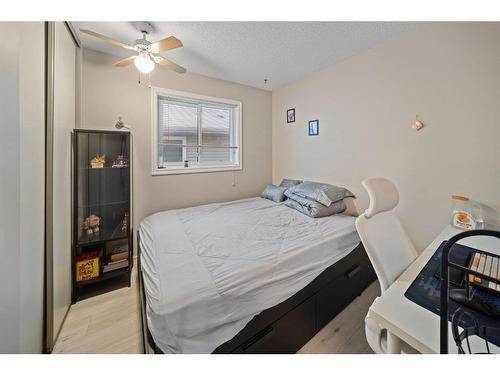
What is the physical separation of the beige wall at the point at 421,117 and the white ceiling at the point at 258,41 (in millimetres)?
272

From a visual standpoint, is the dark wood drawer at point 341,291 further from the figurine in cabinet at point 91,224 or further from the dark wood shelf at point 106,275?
the figurine in cabinet at point 91,224

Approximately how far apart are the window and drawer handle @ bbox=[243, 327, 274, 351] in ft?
7.18

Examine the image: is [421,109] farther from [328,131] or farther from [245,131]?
[245,131]

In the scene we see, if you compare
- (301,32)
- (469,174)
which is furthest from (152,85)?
(469,174)

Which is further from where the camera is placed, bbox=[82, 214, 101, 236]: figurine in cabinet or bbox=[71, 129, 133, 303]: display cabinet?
bbox=[82, 214, 101, 236]: figurine in cabinet

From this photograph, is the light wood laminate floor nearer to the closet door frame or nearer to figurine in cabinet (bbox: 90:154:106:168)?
the closet door frame

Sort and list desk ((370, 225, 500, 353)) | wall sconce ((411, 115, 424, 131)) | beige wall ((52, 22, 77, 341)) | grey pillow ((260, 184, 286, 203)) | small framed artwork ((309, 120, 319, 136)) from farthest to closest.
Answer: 1. grey pillow ((260, 184, 286, 203))
2. small framed artwork ((309, 120, 319, 136))
3. wall sconce ((411, 115, 424, 131))
4. beige wall ((52, 22, 77, 341))
5. desk ((370, 225, 500, 353))

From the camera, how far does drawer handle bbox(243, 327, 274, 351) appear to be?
42.1 inches

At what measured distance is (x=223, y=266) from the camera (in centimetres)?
121

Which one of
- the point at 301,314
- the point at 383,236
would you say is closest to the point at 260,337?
the point at 301,314

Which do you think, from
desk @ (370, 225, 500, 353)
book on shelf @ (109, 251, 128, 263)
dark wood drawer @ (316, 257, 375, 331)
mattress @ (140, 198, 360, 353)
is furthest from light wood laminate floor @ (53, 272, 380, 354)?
desk @ (370, 225, 500, 353)

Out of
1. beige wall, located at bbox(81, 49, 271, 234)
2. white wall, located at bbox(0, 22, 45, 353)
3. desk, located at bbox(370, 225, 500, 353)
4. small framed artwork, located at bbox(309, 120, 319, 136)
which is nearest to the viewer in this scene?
desk, located at bbox(370, 225, 500, 353)

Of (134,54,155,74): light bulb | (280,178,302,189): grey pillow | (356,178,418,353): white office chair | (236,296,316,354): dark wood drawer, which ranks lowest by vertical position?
(236,296,316,354): dark wood drawer
